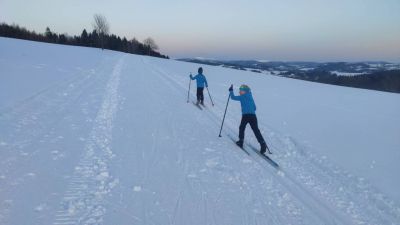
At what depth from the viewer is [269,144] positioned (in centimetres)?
898

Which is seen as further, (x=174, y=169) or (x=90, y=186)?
(x=174, y=169)

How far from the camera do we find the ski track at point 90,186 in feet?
14.4

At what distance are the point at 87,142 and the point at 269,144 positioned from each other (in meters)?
4.92

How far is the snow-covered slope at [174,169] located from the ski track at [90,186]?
18 mm

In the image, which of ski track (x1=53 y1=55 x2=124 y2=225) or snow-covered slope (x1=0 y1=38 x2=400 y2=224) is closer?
ski track (x1=53 y1=55 x2=124 y2=225)

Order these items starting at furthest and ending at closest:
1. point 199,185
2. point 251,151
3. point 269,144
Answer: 1. point 269,144
2. point 251,151
3. point 199,185

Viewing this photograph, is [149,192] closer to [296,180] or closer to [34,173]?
[34,173]

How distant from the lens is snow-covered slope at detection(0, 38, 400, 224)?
188 inches

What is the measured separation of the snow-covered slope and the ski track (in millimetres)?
18

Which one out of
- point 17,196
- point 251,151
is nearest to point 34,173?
point 17,196

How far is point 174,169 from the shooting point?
6.42 meters

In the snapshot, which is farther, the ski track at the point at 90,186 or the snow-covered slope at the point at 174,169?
the snow-covered slope at the point at 174,169

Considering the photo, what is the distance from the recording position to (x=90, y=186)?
5223 millimetres

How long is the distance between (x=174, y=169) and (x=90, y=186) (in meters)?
1.77
